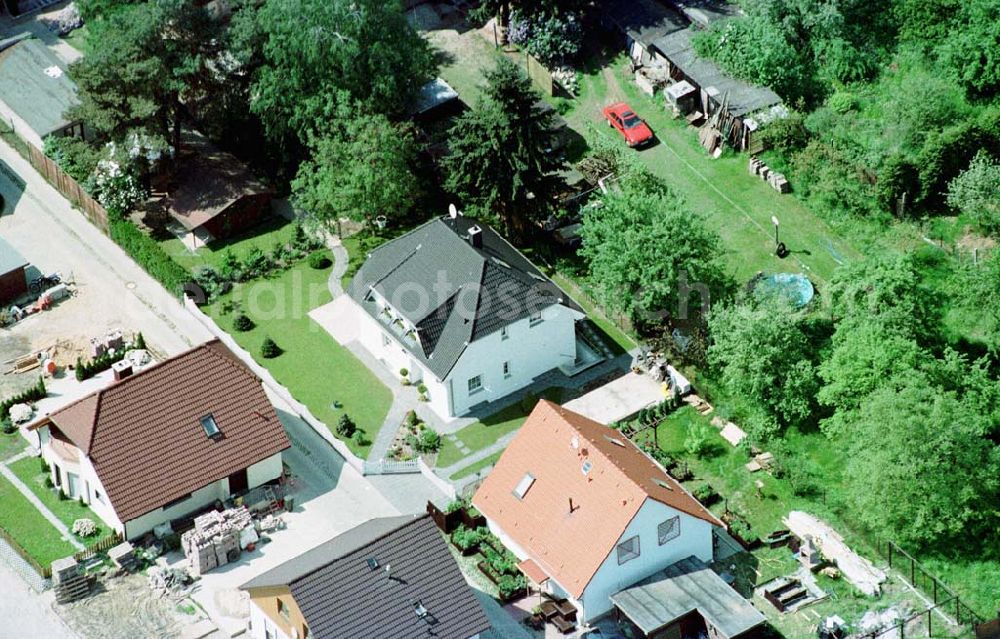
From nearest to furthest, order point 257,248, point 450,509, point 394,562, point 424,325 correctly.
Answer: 1. point 394,562
2. point 450,509
3. point 424,325
4. point 257,248

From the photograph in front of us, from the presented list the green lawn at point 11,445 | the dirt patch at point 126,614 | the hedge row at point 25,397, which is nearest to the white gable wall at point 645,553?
the dirt patch at point 126,614

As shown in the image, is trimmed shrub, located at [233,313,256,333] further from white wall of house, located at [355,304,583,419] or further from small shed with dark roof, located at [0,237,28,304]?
small shed with dark roof, located at [0,237,28,304]

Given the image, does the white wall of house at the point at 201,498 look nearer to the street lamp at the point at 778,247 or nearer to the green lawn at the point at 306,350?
the green lawn at the point at 306,350

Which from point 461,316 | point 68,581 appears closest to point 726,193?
point 461,316

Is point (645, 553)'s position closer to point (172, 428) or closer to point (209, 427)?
point (209, 427)

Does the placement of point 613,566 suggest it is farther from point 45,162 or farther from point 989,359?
point 45,162

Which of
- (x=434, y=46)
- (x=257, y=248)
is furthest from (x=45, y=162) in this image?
(x=434, y=46)
